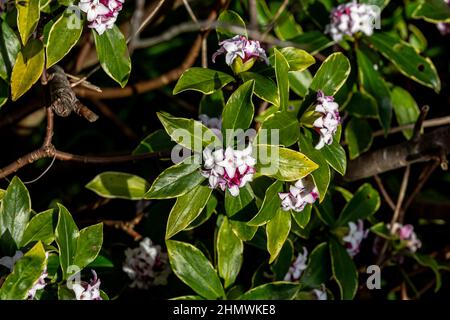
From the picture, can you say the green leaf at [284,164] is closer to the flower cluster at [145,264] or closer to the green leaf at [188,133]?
the green leaf at [188,133]

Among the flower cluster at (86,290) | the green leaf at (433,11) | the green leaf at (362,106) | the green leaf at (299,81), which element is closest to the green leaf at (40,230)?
the flower cluster at (86,290)

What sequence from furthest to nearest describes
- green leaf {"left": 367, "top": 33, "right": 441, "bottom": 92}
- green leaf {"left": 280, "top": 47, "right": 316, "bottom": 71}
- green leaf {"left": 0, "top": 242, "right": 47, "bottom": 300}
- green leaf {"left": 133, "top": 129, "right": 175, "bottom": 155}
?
green leaf {"left": 367, "top": 33, "right": 441, "bottom": 92} → green leaf {"left": 133, "top": 129, "right": 175, "bottom": 155} → green leaf {"left": 280, "top": 47, "right": 316, "bottom": 71} → green leaf {"left": 0, "top": 242, "right": 47, "bottom": 300}

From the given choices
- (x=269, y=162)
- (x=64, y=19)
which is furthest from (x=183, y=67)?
(x=269, y=162)

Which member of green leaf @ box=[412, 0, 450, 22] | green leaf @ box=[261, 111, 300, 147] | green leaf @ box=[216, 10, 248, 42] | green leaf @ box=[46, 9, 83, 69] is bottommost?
green leaf @ box=[261, 111, 300, 147]

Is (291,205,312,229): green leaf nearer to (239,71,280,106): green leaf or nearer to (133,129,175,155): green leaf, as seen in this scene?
(239,71,280,106): green leaf

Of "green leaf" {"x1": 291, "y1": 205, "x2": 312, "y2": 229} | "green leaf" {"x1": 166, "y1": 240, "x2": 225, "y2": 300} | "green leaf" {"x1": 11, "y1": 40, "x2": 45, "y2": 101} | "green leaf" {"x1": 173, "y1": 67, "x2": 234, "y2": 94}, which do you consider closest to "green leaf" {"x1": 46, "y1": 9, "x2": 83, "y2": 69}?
"green leaf" {"x1": 11, "y1": 40, "x2": 45, "y2": 101}
